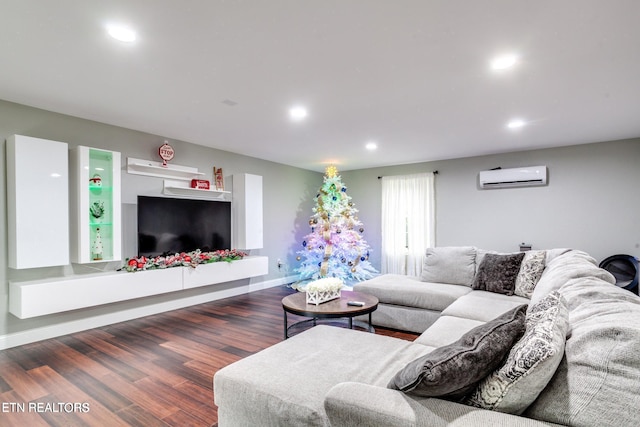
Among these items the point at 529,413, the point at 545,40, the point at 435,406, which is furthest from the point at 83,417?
the point at 545,40

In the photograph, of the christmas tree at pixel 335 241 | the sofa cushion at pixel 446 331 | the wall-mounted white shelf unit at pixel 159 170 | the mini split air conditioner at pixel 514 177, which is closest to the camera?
the sofa cushion at pixel 446 331

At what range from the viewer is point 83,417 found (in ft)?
6.55

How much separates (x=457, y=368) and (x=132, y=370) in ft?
8.73

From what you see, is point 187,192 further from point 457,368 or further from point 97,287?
point 457,368

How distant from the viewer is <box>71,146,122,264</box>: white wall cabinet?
3.49 meters

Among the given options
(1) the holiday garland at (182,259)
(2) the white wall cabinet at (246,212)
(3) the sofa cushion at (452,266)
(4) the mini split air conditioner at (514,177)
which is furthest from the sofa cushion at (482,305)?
(2) the white wall cabinet at (246,212)

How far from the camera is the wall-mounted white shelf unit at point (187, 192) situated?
4457mm

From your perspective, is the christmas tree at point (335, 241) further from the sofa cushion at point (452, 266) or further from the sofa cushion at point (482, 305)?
the sofa cushion at point (482, 305)

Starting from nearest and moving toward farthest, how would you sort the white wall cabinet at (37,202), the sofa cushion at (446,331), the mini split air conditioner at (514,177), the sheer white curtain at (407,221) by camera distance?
the sofa cushion at (446,331)
the white wall cabinet at (37,202)
the mini split air conditioner at (514,177)
the sheer white curtain at (407,221)

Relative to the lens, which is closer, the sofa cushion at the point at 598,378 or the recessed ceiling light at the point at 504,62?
the sofa cushion at the point at 598,378

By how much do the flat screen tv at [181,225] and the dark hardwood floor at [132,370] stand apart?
954 mm

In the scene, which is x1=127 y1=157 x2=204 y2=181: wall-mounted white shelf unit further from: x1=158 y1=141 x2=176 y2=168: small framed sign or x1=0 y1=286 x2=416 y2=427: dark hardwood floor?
x1=0 y1=286 x2=416 y2=427: dark hardwood floor

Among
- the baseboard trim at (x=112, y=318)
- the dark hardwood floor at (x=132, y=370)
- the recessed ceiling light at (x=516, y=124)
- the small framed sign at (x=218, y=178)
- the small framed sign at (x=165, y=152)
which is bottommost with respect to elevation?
the dark hardwood floor at (x=132, y=370)

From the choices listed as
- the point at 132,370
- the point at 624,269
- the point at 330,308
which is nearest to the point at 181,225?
the point at 132,370
